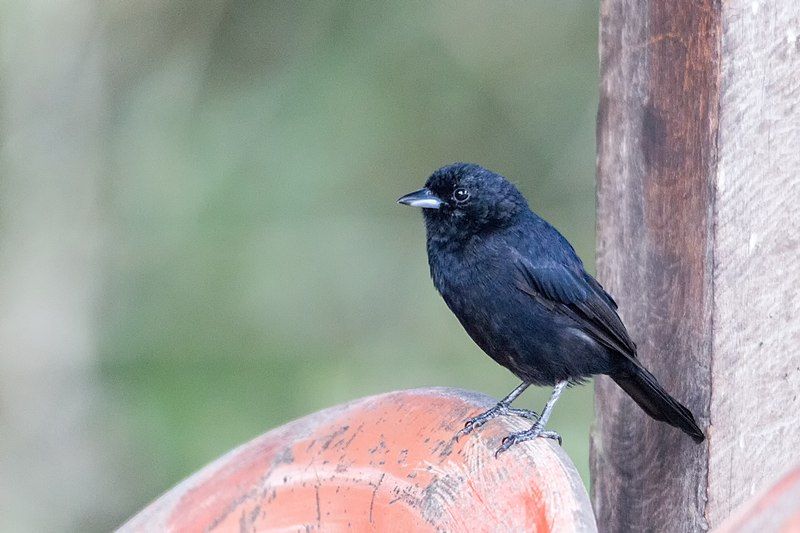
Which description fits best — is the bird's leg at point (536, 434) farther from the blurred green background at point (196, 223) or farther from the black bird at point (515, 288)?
the blurred green background at point (196, 223)

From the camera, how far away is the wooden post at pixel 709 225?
8.41 feet

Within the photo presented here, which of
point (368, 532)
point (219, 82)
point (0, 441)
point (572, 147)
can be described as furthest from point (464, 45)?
point (368, 532)

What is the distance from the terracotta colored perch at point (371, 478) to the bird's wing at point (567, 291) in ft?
2.58

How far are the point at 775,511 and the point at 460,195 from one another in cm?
244

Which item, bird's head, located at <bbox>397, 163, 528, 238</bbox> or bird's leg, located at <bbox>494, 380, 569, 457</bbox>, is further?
bird's head, located at <bbox>397, 163, 528, 238</bbox>

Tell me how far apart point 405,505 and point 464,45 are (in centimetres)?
420

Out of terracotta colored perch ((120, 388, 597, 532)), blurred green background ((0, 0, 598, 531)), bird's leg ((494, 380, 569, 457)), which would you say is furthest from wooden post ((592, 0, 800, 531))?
blurred green background ((0, 0, 598, 531))

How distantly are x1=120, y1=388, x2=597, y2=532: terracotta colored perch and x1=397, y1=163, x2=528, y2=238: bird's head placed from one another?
1091 millimetres

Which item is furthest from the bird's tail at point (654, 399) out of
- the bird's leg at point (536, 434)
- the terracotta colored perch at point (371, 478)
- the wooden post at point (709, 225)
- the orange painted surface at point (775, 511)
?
the orange painted surface at point (775, 511)

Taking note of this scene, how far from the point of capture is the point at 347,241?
625cm

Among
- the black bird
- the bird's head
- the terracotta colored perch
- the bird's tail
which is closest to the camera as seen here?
the terracotta colored perch

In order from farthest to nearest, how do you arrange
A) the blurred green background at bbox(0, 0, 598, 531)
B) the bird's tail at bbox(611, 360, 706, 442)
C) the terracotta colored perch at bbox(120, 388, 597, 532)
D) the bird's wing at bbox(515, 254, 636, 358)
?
the blurred green background at bbox(0, 0, 598, 531) < the bird's wing at bbox(515, 254, 636, 358) < the bird's tail at bbox(611, 360, 706, 442) < the terracotta colored perch at bbox(120, 388, 597, 532)

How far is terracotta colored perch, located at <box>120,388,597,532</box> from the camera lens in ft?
7.60

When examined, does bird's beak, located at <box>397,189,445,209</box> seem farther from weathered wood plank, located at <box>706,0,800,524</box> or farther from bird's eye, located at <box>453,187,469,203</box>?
weathered wood plank, located at <box>706,0,800,524</box>
